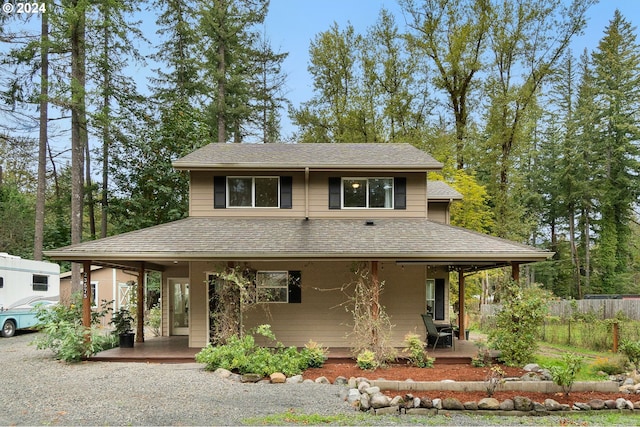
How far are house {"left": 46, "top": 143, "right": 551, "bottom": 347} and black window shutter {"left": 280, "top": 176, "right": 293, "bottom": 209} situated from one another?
0.03m

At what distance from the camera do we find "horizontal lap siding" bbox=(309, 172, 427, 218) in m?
12.8

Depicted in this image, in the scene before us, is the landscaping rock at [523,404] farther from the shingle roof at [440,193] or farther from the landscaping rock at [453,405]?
the shingle roof at [440,193]

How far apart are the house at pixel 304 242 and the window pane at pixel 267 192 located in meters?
0.03

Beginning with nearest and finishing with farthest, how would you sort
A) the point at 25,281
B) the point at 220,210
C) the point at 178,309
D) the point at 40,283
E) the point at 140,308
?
the point at 220,210
the point at 140,308
the point at 178,309
the point at 25,281
the point at 40,283

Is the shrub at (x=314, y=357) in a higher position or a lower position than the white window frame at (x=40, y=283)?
lower

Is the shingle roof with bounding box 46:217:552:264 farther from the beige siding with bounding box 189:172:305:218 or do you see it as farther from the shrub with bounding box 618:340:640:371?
the shrub with bounding box 618:340:640:371

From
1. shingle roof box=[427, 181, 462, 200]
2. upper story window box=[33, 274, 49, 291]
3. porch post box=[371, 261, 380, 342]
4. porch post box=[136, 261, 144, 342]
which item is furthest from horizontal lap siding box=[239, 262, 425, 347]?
upper story window box=[33, 274, 49, 291]

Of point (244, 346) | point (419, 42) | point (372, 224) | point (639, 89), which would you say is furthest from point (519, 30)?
point (244, 346)

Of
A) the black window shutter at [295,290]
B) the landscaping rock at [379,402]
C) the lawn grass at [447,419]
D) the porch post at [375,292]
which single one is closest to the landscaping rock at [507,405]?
the lawn grass at [447,419]

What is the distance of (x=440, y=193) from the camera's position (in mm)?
15664

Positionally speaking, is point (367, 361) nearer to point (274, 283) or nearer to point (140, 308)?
point (274, 283)

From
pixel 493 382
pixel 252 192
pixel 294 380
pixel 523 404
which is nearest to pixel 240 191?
pixel 252 192

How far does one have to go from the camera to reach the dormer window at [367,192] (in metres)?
12.9

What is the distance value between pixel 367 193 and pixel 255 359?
19.2 ft
